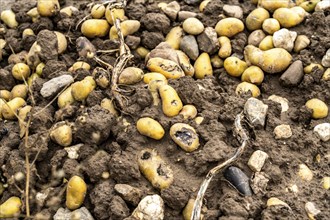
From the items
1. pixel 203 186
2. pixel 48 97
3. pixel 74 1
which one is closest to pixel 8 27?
pixel 74 1

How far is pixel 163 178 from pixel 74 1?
5.98 ft

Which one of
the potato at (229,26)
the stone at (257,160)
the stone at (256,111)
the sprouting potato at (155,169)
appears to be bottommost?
the sprouting potato at (155,169)

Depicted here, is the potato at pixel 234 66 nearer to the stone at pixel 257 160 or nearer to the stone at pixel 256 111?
the stone at pixel 256 111

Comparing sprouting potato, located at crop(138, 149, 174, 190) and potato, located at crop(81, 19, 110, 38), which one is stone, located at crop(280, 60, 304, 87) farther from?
potato, located at crop(81, 19, 110, 38)

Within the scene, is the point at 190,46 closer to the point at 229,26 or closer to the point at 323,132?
the point at 229,26

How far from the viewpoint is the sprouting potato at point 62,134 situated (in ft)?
9.23

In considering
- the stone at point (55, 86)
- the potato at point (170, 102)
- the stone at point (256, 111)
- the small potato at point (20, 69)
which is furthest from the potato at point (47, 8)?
the stone at point (256, 111)

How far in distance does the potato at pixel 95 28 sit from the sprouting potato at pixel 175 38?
42 cm

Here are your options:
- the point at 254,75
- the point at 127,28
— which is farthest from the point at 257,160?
the point at 127,28

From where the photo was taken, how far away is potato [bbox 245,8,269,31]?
3.35m

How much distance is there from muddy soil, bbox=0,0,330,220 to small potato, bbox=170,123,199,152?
4 cm

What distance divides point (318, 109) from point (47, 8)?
6.33 ft

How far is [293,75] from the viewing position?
3.13 meters

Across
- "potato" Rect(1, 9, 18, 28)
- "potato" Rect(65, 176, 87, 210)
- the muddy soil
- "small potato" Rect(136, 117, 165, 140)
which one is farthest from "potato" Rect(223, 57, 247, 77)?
"potato" Rect(1, 9, 18, 28)
